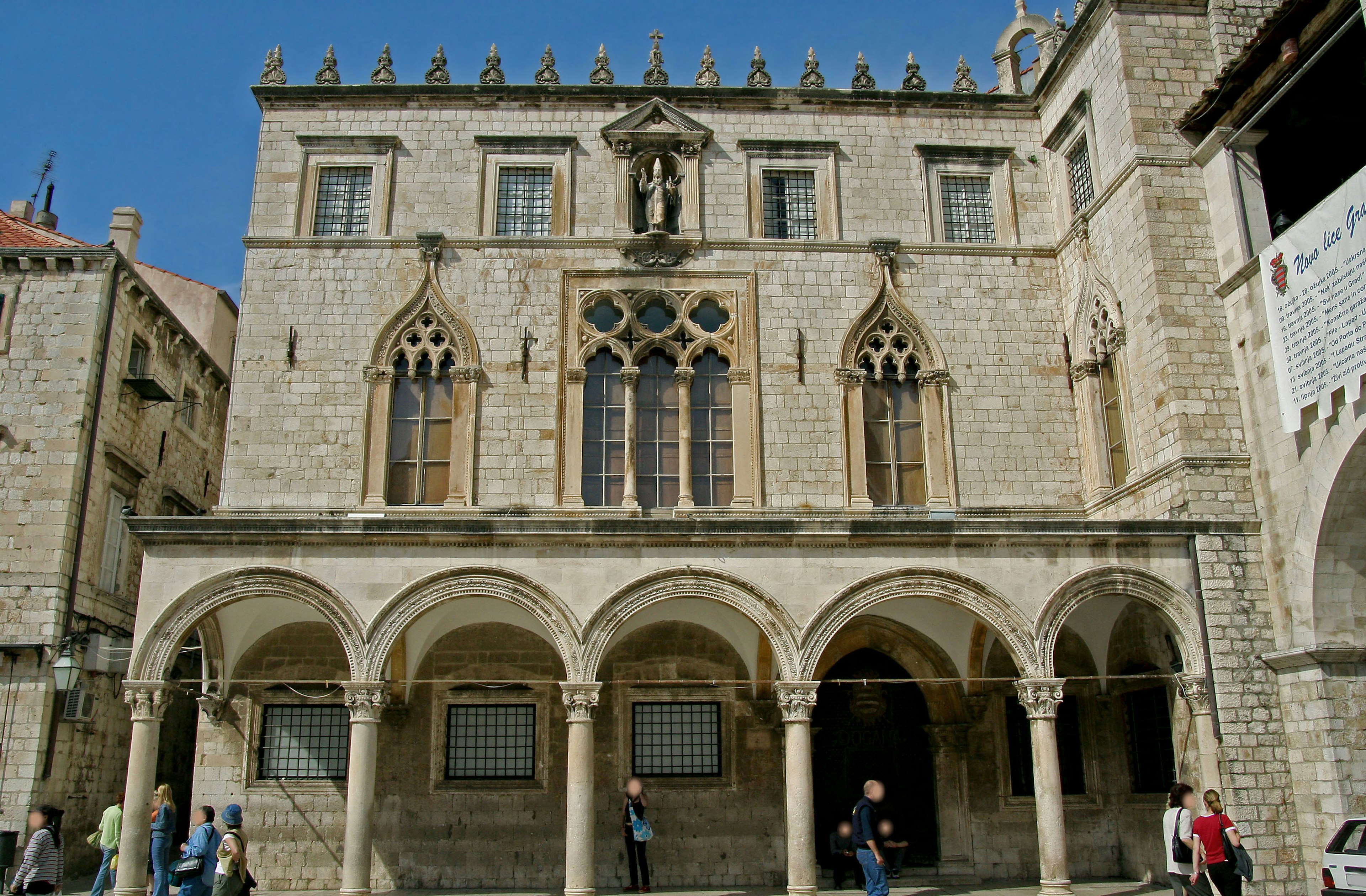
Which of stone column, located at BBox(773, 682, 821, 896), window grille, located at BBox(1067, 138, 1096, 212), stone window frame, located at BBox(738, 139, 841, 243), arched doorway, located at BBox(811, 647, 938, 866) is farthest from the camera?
stone window frame, located at BBox(738, 139, 841, 243)

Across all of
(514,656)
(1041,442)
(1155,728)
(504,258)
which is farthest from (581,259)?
(1155,728)

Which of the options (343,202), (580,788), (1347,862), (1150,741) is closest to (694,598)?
(580,788)

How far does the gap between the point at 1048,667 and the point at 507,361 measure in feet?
32.8

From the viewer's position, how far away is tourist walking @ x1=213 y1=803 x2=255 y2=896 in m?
10.5

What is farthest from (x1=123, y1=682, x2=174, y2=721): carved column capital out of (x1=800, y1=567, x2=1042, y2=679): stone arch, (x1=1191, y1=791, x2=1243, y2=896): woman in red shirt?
(x1=1191, y1=791, x2=1243, y2=896): woman in red shirt

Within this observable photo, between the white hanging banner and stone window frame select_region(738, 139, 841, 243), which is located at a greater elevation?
stone window frame select_region(738, 139, 841, 243)

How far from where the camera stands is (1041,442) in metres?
19.3

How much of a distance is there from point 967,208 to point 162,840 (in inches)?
650

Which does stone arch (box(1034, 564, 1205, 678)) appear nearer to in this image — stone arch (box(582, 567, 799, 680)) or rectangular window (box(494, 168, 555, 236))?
stone arch (box(582, 567, 799, 680))

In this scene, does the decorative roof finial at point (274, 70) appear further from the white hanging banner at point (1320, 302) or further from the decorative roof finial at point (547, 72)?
the white hanging banner at point (1320, 302)

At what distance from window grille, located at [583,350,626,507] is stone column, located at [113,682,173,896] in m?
7.18

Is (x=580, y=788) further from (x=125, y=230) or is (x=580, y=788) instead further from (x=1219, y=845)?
(x=125, y=230)

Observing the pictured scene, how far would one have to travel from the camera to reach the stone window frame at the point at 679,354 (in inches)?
741

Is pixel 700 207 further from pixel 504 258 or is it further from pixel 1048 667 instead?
pixel 1048 667
